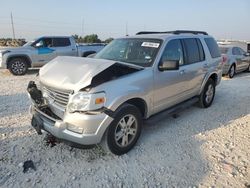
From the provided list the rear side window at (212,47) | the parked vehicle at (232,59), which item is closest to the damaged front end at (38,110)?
the rear side window at (212,47)

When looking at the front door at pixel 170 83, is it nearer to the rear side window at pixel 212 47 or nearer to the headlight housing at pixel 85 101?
the headlight housing at pixel 85 101

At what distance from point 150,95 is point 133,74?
0.53 meters

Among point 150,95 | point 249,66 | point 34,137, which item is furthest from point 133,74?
point 249,66

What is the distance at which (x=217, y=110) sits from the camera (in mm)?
6324

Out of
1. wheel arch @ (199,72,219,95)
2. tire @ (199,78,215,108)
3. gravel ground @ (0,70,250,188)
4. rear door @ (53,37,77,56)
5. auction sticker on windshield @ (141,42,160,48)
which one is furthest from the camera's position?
rear door @ (53,37,77,56)

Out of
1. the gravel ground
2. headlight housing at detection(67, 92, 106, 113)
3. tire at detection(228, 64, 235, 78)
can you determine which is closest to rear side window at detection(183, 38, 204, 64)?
the gravel ground

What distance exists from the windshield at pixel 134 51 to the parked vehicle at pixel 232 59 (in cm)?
774

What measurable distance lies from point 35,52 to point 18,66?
97cm

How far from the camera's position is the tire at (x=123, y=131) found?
3.65m

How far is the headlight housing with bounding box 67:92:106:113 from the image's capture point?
3.33 metres

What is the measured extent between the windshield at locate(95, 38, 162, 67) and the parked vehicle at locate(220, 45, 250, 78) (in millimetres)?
7740

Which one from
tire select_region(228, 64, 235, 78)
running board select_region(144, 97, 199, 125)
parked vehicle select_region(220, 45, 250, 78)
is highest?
running board select_region(144, 97, 199, 125)

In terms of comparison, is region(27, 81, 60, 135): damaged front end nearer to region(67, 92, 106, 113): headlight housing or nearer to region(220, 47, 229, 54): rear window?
region(67, 92, 106, 113): headlight housing

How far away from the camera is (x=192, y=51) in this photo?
5.56 metres
